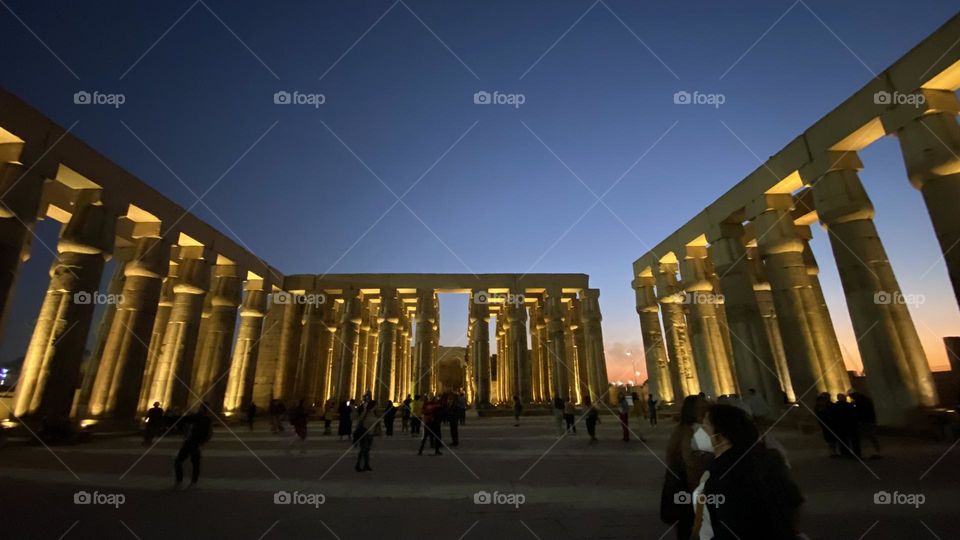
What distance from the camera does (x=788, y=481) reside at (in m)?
2.20

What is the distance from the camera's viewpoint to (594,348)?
2761cm

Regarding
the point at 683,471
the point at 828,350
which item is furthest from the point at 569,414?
the point at 683,471

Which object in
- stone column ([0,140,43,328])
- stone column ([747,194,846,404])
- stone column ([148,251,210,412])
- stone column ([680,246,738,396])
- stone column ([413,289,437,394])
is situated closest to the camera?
stone column ([0,140,43,328])

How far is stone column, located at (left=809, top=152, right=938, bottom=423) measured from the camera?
31.9 feet

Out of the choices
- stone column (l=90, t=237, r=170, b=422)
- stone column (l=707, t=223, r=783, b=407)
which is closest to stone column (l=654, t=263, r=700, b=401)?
stone column (l=707, t=223, r=783, b=407)

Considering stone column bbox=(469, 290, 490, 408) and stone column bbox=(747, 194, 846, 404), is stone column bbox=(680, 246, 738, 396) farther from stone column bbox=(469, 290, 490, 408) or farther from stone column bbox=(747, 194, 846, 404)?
stone column bbox=(469, 290, 490, 408)

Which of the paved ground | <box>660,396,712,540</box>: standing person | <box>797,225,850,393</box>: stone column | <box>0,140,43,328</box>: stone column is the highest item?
<box>0,140,43,328</box>: stone column

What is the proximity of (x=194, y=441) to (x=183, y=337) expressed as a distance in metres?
11.6

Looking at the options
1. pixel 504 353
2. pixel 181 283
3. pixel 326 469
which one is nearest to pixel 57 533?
pixel 326 469

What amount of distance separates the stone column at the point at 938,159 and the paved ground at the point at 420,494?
14.0 feet

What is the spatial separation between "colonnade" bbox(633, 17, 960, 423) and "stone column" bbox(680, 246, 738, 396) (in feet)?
0.15

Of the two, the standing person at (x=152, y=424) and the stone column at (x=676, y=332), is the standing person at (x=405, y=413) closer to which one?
the standing person at (x=152, y=424)

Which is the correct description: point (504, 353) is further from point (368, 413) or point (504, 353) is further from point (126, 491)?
point (126, 491)

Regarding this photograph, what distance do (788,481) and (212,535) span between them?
499 centimetres
